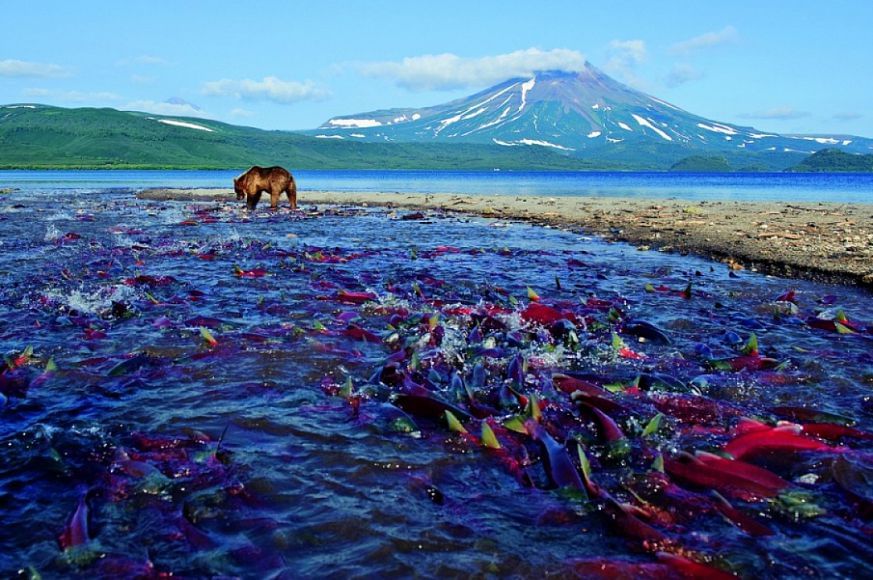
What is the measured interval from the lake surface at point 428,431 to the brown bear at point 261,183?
18947 mm

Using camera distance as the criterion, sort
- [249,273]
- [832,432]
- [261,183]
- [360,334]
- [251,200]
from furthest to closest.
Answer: [261,183] < [251,200] < [249,273] < [360,334] < [832,432]

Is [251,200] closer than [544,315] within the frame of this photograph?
No

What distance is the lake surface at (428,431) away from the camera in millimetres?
3330

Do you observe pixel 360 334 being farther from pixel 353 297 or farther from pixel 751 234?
pixel 751 234

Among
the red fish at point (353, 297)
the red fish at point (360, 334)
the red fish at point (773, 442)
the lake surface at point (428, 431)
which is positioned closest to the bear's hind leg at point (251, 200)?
the lake surface at point (428, 431)

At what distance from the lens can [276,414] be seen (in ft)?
17.0

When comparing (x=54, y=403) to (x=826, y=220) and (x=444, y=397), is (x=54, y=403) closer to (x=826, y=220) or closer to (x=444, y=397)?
(x=444, y=397)

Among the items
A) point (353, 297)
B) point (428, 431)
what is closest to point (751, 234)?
point (353, 297)

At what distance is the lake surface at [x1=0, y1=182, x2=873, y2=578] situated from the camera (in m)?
3.33

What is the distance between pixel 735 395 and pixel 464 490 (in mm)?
3391

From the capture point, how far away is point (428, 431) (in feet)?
16.1

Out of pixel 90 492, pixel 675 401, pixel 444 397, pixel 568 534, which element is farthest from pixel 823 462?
pixel 90 492

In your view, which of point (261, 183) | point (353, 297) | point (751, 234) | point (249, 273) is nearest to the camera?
point (353, 297)

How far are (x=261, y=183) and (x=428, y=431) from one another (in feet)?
86.9
